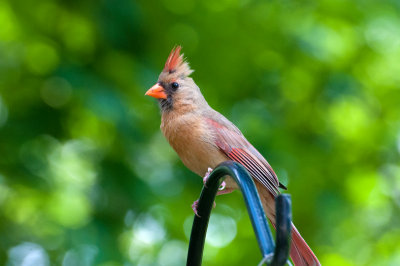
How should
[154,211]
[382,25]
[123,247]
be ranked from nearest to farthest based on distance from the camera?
1. [123,247]
2. [154,211]
3. [382,25]

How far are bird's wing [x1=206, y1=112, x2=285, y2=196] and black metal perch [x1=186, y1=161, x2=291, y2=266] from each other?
977 mm

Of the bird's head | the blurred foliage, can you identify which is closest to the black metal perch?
the bird's head

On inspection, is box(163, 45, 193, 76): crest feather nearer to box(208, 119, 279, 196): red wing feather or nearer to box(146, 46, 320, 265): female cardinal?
box(146, 46, 320, 265): female cardinal

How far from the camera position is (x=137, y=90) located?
4.00 m

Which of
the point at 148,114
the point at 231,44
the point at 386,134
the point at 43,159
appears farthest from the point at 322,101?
the point at 43,159

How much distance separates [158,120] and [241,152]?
3.97ft

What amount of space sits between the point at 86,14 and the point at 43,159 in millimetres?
1014

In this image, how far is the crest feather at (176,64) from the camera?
3309mm

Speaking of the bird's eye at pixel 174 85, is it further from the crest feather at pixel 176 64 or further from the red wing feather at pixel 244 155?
the red wing feather at pixel 244 155

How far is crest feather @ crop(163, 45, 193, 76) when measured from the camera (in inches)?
130

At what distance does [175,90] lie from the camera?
3.45m

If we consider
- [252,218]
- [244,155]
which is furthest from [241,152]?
[252,218]

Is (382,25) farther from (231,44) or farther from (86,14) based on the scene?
(86,14)

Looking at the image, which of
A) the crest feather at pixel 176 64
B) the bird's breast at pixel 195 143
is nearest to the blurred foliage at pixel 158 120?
the crest feather at pixel 176 64
